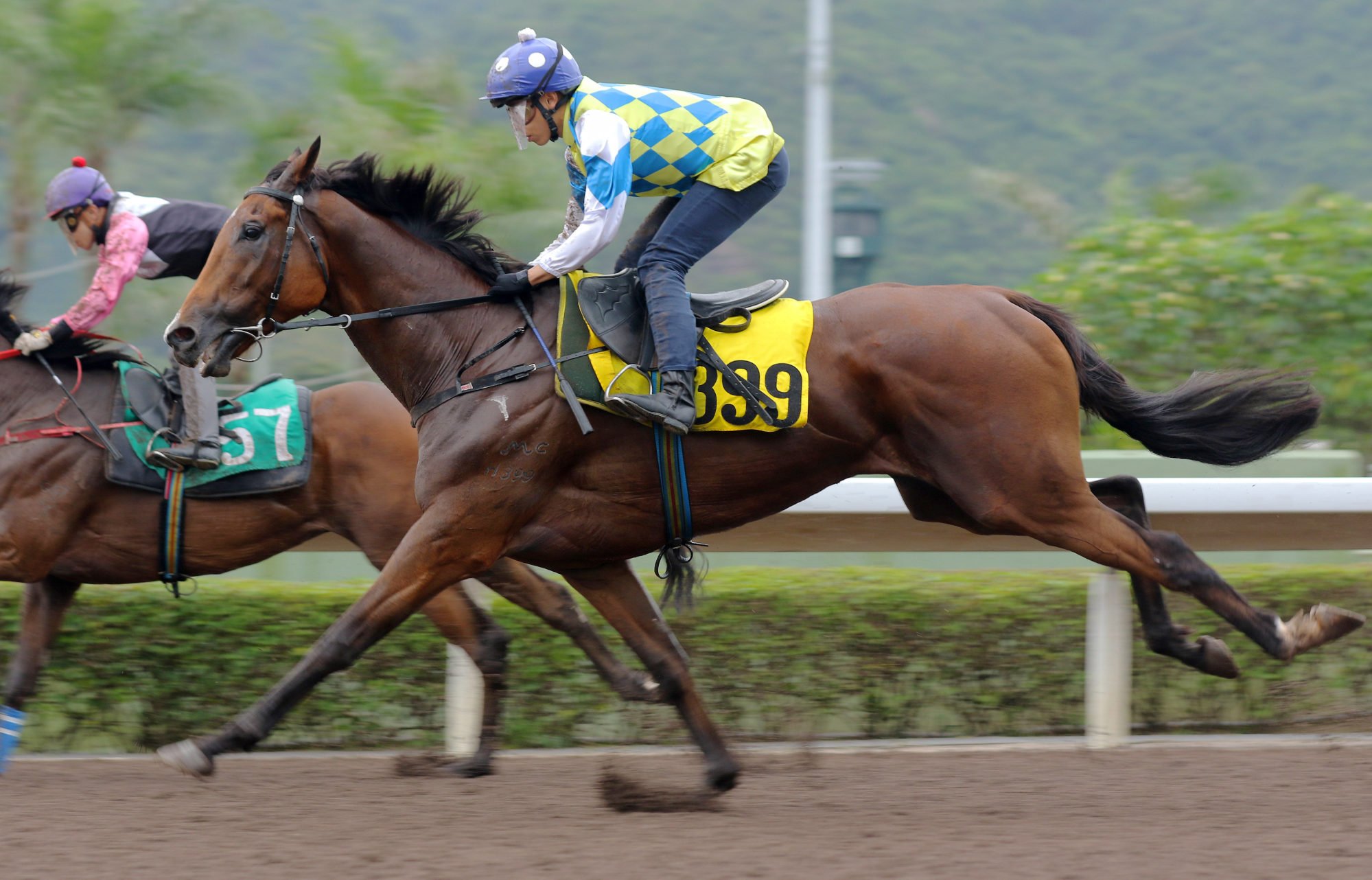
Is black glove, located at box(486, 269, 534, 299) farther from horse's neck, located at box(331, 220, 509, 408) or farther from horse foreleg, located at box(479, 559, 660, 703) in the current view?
horse foreleg, located at box(479, 559, 660, 703)

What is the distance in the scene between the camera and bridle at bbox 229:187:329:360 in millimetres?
4551

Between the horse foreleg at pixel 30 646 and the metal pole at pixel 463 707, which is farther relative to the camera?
the metal pole at pixel 463 707

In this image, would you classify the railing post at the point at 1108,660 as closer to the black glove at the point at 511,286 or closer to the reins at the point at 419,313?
the reins at the point at 419,313

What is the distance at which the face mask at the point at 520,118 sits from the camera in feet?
15.0

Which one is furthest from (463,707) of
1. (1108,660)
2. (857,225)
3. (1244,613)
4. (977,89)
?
(977,89)

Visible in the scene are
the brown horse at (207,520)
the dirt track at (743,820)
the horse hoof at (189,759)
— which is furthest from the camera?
the brown horse at (207,520)

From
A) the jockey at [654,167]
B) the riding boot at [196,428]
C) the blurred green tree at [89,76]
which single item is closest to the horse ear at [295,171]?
the jockey at [654,167]

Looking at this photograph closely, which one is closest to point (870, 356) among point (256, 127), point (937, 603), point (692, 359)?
point (692, 359)

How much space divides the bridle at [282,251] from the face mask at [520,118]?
0.70 m

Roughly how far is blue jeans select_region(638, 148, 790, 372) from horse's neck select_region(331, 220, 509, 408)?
57cm

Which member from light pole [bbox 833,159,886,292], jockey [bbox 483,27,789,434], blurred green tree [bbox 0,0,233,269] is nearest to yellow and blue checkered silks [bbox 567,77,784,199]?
jockey [bbox 483,27,789,434]

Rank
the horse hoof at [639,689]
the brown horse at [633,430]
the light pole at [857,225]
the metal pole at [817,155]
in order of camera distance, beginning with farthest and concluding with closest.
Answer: the metal pole at [817,155], the light pole at [857,225], the horse hoof at [639,689], the brown horse at [633,430]

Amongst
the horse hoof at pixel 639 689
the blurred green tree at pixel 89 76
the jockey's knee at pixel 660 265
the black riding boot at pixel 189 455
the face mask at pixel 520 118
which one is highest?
the blurred green tree at pixel 89 76

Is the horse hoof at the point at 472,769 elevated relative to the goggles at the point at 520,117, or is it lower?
lower
